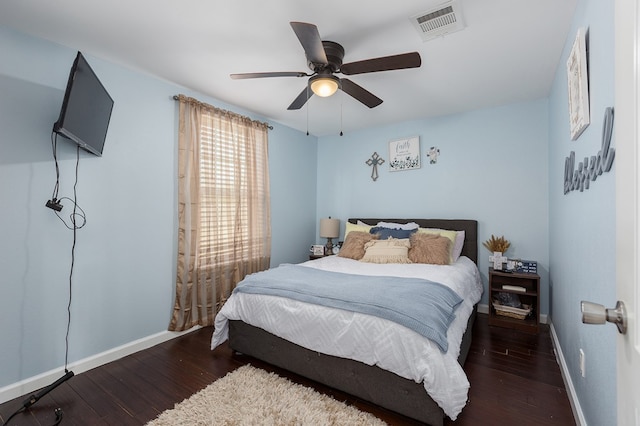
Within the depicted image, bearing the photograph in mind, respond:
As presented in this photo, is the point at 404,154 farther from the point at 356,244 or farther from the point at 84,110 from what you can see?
the point at 84,110

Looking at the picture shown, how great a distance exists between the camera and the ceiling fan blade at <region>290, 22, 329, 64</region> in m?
1.56

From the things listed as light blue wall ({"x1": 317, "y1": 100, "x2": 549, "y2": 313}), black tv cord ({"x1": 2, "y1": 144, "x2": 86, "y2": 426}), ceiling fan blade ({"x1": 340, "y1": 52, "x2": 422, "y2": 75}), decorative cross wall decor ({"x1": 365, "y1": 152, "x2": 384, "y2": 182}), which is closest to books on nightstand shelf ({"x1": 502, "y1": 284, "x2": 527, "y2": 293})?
light blue wall ({"x1": 317, "y1": 100, "x2": 549, "y2": 313})

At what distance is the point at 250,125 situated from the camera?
360 cm

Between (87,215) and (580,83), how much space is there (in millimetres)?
3378

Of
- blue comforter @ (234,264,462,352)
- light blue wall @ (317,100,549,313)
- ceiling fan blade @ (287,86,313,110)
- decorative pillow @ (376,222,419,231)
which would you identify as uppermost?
ceiling fan blade @ (287,86,313,110)

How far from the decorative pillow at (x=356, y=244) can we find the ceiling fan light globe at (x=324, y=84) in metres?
1.90

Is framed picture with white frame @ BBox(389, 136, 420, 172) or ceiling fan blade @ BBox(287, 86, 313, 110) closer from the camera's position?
ceiling fan blade @ BBox(287, 86, 313, 110)

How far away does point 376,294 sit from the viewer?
1947mm

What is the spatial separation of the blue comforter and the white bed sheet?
1.8 inches

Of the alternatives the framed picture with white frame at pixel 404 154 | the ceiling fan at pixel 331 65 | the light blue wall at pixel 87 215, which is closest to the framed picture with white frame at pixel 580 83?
the ceiling fan at pixel 331 65

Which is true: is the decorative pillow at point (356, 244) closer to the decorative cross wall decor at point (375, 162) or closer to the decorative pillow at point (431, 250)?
the decorative pillow at point (431, 250)

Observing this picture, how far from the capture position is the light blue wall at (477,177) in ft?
10.7

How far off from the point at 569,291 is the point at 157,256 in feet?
11.0

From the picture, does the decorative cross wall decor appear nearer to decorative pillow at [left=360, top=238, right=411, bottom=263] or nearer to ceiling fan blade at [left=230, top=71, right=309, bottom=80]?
decorative pillow at [left=360, top=238, right=411, bottom=263]
